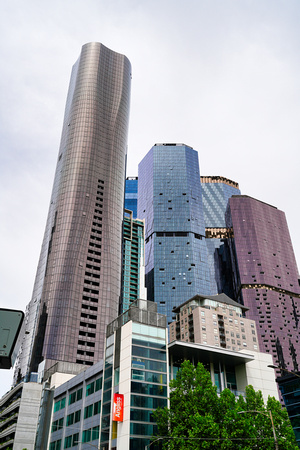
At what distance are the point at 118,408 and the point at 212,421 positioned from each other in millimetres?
13685

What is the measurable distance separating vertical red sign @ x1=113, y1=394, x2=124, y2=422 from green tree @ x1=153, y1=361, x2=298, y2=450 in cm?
456

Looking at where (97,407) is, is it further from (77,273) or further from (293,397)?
(77,273)

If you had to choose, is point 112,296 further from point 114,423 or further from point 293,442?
point 293,442

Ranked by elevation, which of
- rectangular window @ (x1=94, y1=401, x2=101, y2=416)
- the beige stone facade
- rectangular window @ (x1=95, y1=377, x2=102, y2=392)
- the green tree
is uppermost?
the beige stone facade

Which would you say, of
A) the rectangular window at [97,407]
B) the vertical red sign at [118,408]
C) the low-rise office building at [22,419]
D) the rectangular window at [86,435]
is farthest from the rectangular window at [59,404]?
the vertical red sign at [118,408]

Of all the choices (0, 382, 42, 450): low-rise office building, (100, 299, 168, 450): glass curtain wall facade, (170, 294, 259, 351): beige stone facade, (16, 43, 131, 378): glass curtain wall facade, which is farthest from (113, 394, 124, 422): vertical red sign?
(170, 294, 259, 351): beige stone facade

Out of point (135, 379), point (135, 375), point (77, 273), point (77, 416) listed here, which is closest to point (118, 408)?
point (135, 379)

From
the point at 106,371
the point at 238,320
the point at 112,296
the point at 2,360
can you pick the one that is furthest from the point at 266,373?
the point at 112,296

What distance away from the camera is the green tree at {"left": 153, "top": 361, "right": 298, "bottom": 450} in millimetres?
43281

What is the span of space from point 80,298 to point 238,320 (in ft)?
209

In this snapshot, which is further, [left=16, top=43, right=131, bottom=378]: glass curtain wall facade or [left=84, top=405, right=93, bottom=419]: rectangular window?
[left=16, top=43, right=131, bottom=378]: glass curtain wall facade

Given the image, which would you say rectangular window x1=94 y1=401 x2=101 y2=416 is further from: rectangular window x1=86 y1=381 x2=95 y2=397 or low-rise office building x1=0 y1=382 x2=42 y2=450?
low-rise office building x1=0 y1=382 x2=42 y2=450

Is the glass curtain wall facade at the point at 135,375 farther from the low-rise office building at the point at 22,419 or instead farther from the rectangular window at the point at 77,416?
the low-rise office building at the point at 22,419

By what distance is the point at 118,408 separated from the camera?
52344 mm
